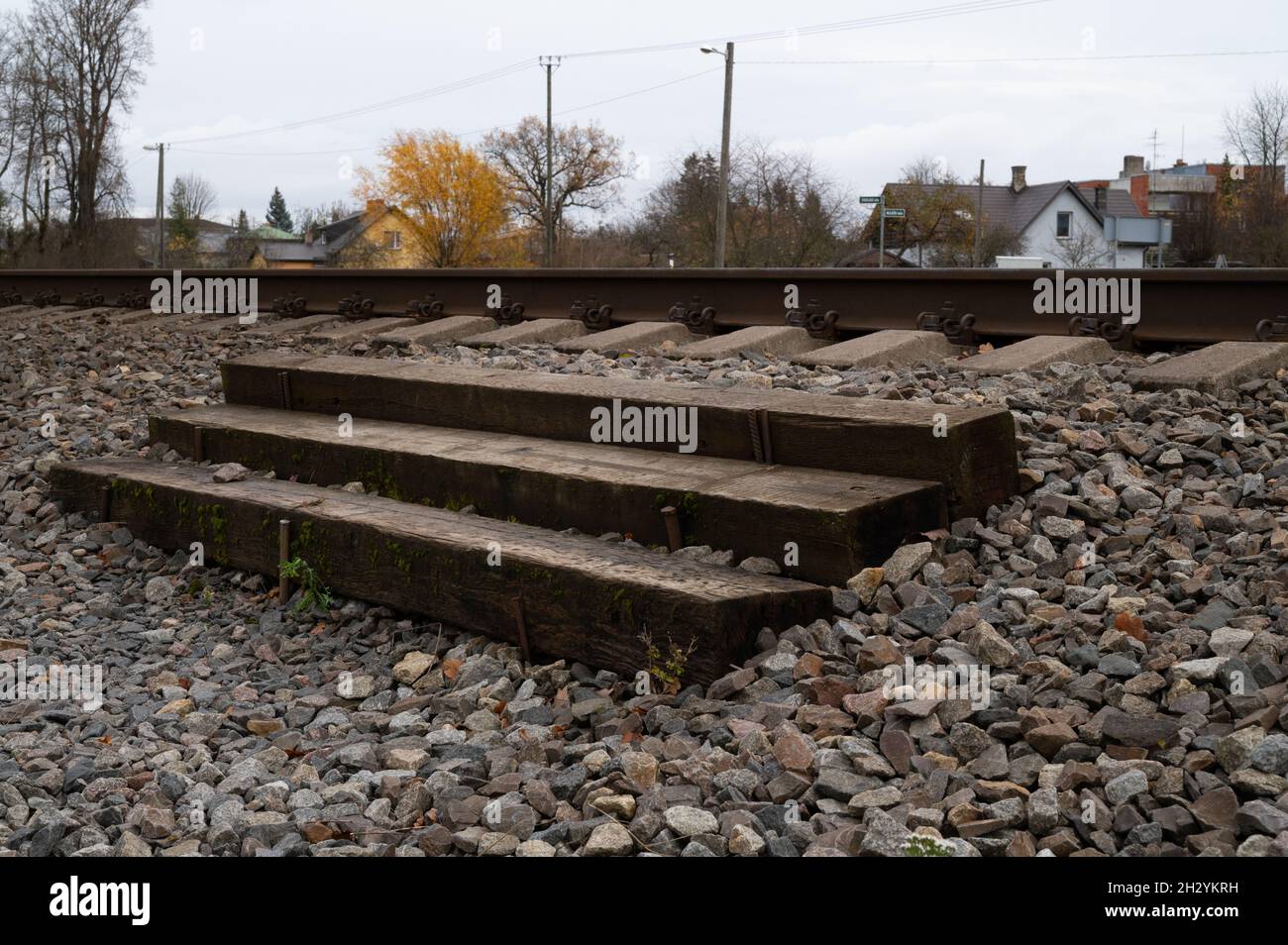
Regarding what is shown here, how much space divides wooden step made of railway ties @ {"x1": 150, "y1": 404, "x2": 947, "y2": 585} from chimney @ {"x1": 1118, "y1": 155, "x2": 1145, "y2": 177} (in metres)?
106

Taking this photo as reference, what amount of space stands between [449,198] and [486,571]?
1876 inches

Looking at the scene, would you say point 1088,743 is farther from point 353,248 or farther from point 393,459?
point 353,248

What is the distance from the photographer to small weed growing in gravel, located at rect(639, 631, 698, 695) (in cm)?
363

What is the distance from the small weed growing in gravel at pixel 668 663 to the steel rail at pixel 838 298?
3879mm

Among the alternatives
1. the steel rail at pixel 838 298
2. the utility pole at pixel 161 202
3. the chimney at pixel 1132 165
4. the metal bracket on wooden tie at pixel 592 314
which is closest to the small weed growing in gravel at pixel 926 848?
the steel rail at pixel 838 298

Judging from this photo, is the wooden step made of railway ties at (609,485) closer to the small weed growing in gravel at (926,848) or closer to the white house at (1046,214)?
the small weed growing in gravel at (926,848)

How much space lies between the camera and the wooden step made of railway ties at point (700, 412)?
426 cm

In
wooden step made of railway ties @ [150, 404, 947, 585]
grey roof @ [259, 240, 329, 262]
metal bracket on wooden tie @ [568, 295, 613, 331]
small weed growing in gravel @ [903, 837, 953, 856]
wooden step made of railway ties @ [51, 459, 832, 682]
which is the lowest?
small weed growing in gravel @ [903, 837, 953, 856]

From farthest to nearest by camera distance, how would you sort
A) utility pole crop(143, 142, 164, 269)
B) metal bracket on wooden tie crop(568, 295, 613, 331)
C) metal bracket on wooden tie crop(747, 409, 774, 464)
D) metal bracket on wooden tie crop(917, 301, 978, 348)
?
1. utility pole crop(143, 142, 164, 269)
2. metal bracket on wooden tie crop(568, 295, 613, 331)
3. metal bracket on wooden tie crop(917, 301, 978, 348)
4. metal bracket on wooden tie crop(747, 409, 774, 464)

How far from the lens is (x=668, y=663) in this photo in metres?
3.66

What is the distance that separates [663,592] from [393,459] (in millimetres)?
2220

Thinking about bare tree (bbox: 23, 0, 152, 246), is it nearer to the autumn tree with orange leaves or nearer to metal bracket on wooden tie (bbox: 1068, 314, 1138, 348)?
the autumn tree with orange leaves

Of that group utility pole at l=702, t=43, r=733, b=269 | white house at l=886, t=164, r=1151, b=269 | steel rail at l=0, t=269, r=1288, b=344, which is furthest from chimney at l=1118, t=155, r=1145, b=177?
steel rail at l=0, t=269, r=1288, b=344
